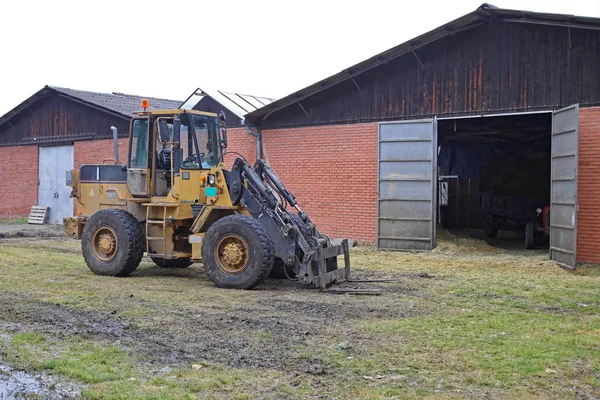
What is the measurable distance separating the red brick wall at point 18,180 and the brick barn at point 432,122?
1103 cm

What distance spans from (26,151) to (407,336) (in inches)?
928

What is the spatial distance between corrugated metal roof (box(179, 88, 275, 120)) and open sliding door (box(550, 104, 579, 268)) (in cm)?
966

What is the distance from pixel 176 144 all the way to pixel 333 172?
743 cm

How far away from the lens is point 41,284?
10.9 metres

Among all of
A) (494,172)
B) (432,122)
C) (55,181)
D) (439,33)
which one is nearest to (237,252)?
(432,122)

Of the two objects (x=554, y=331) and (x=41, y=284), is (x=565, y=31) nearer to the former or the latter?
(x=554, y=331)

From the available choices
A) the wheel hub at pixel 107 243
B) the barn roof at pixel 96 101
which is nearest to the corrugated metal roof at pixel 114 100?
the barn roof at pixel 96 101

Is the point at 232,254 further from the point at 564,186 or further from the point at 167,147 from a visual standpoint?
the point at 564,186

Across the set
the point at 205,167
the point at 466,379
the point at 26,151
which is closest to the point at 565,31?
the point at 205,167

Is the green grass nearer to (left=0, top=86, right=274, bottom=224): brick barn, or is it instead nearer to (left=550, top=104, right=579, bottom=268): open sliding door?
(left=0, top=86, right=274, bottom=224): brick barn

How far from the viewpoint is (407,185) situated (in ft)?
55.3

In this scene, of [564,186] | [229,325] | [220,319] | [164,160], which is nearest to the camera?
[229,325]

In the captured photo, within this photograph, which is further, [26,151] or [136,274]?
[26,151]

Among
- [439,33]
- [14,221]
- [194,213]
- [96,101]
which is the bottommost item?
[14,221]
